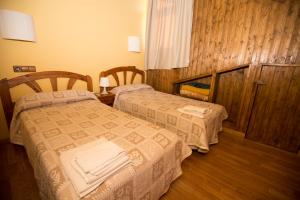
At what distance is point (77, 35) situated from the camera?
2.45m

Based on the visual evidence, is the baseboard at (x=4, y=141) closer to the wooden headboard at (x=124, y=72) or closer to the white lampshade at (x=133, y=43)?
the wooden headboard at (x=124, y=72)

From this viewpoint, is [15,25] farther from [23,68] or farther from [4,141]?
[4,141]

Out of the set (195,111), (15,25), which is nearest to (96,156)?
(195,111)

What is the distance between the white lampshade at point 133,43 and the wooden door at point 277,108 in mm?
2377

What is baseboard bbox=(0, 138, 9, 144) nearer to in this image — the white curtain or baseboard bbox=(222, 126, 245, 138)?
the white curtain

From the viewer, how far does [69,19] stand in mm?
2311

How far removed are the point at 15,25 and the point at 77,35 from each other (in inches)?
31.2

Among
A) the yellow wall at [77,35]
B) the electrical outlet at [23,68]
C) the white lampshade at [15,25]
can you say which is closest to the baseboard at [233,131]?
the yellow wall at [77,35]

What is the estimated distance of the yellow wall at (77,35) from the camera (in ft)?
6.48

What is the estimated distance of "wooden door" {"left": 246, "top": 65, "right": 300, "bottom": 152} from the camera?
2090mm

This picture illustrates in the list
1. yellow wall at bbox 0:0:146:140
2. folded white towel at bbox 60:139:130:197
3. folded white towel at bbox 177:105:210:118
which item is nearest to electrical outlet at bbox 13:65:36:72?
yellow wall at bbox 0:0:146:140

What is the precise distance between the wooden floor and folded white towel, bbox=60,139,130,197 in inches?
28.2

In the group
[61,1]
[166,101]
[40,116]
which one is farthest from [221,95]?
[61,1]

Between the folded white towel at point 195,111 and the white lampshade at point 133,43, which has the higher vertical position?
the white lampshade at point 133,43
